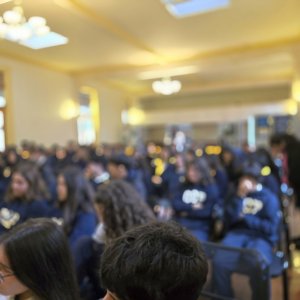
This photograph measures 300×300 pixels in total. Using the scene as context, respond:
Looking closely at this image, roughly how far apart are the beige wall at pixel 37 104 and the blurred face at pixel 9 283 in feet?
16.6

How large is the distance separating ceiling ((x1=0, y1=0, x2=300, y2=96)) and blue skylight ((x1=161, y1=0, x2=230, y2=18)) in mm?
108

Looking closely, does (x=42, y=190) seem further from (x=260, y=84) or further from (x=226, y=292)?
(x=260, y=84)

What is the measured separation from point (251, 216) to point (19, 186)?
195 centimetres

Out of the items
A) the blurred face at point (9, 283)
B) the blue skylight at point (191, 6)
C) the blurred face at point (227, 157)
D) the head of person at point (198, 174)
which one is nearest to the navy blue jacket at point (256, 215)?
the head of person at point (198, 174)

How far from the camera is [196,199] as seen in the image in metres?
3.14

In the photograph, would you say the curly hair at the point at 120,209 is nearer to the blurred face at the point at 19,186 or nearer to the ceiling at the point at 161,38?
the blurred face at the point at 19,186

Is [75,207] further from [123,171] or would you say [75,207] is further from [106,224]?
[123,171]

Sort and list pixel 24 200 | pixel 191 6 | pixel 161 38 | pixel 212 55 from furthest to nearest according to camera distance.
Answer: pixel 212 55 < pixel 161 38 < pixel 191 6 < pixel 24 200

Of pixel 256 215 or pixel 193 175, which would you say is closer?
pixel 256 215

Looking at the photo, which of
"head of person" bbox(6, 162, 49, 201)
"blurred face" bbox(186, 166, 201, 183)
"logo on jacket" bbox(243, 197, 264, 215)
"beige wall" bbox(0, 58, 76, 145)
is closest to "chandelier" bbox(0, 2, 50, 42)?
"head of person" bbox(6, 162, 49, 201)

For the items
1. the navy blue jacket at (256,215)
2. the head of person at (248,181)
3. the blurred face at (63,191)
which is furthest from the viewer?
the head of person at (248,181)

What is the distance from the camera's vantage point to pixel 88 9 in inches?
168

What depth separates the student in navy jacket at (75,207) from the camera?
2258 millimetres

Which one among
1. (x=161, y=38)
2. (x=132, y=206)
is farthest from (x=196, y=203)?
(x=161, y=38)
